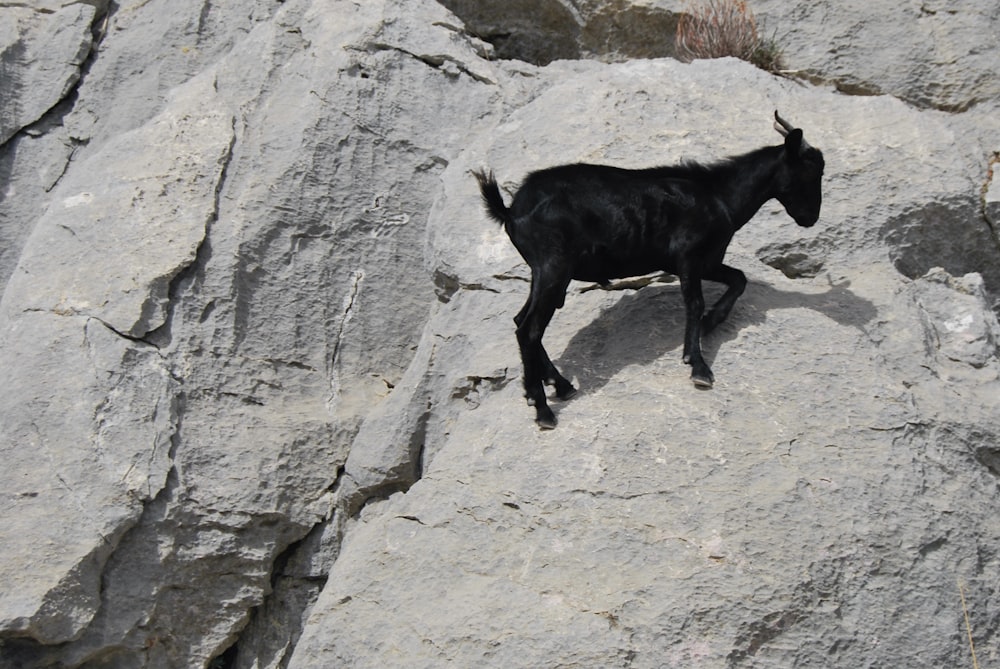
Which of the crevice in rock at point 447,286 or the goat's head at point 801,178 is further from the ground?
the goat's head at point 801,178

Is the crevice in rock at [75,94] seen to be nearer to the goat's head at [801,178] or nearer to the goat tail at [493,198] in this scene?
the goat tail at [493,198]

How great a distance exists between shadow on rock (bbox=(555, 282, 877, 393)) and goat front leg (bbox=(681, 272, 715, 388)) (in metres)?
0.14

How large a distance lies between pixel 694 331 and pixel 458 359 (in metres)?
1.63

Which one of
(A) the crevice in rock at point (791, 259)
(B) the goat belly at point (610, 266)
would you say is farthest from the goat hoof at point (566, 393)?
(A) the crevice in rock at point (791, 259)

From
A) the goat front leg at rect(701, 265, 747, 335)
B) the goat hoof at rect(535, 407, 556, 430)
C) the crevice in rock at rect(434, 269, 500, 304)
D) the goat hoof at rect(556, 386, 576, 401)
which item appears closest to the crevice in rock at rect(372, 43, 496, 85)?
the crevice in rock at rect(434, 269, 500, 304)

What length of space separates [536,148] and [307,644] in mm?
3582

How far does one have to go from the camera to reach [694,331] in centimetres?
558

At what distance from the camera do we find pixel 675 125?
734 cm

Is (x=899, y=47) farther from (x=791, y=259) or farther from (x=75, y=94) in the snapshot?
(x=75, y=94)

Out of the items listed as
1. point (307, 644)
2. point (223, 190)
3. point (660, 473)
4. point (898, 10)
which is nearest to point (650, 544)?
→ point (660, 473)

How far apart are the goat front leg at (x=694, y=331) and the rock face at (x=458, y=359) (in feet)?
0.38

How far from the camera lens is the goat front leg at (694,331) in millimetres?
5504

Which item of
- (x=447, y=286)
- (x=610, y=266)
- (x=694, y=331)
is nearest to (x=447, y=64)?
Answer: (x=447, y=286)

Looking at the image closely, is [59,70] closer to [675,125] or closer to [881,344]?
[675,125]
